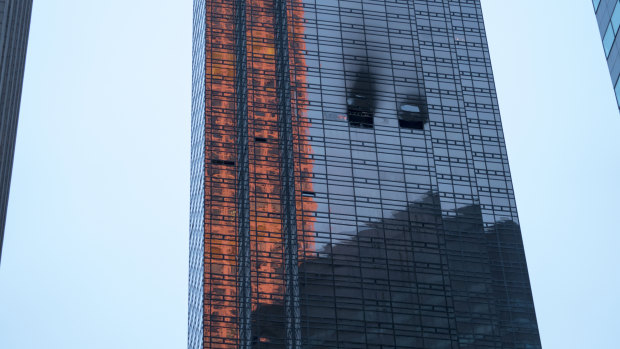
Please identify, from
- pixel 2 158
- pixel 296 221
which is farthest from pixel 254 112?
pixel 2 158

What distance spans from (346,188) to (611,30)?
218ft

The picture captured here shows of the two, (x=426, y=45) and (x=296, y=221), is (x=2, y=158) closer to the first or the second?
(x=296, y=221)

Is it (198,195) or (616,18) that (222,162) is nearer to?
(198,195)

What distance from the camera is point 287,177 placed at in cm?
13638

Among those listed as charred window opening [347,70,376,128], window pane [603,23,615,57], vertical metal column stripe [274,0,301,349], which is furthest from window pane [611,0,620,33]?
charred window opening [347,70,376,128]

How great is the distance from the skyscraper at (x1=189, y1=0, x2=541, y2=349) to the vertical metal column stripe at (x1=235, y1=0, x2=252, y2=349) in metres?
0.20

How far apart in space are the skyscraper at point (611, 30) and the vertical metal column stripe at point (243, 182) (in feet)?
208

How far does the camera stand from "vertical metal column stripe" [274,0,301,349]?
126m

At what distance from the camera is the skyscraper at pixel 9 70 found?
3935 inches

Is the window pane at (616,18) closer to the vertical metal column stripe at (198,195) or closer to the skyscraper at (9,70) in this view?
the skyscraper at (9,70)

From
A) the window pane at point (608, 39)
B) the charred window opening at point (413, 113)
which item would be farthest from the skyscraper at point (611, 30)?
the charred window opening at point (413, 113)

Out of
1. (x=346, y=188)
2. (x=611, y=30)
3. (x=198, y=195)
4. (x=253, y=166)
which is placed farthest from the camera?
(x=198, y=195)

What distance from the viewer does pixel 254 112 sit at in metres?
142

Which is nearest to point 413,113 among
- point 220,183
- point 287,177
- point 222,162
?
point 287,177
